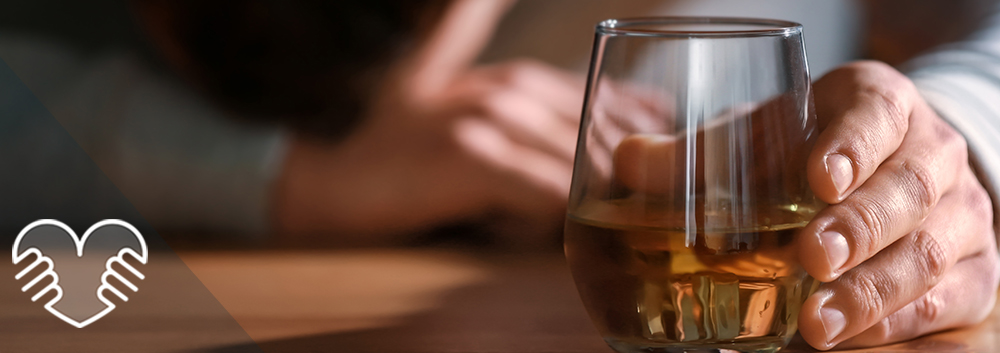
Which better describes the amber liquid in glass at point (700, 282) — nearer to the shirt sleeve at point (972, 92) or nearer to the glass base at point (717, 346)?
the glass base at point (717, 346)

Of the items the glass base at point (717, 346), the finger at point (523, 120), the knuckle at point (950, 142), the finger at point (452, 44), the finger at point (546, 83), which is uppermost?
the finger at point (452, 44)

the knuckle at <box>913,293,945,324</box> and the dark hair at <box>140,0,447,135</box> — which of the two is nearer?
the knuckle at <box>913,293,945,324</box>

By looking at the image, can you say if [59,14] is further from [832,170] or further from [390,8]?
[832,170]

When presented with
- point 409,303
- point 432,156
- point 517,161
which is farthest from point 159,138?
point 409,303

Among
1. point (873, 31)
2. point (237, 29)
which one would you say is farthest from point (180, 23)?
point (873, 31)

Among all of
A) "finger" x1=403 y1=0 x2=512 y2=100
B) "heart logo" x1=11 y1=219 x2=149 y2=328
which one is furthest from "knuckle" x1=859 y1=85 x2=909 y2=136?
"finger" x1=403 y1=0 x2=512 y2=100

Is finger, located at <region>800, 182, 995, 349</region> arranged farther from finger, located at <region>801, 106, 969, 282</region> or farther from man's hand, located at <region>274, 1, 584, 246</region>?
man's hand, located at <region>274, 1, 584, 246</region>

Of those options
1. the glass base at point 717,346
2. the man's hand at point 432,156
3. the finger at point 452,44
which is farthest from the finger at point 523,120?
the glass base at point 717,346
